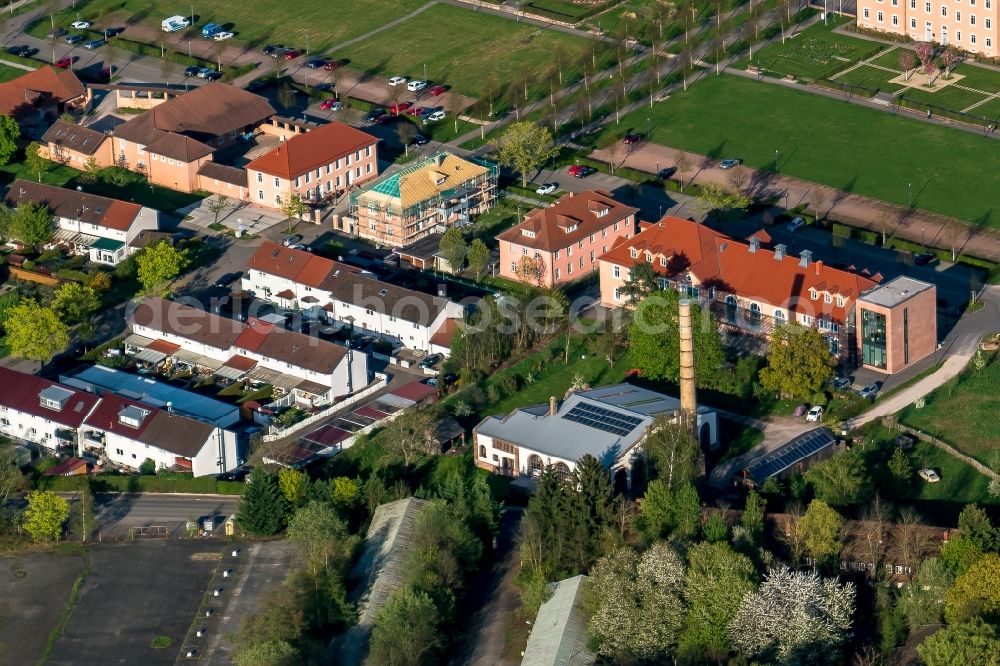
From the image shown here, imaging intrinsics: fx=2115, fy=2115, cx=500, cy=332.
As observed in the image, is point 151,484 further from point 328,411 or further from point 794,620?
point 794,620

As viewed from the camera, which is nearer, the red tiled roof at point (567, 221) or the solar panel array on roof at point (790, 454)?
the solar panel array on roof at point (790, 454)

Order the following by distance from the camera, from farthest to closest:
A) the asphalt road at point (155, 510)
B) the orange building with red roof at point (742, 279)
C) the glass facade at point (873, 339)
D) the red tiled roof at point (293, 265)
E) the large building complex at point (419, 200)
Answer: the large building complex at point (419, 200) < the red tiled roof at point (293, 265) < the orange building with red roof at point (742, 279) < the glass facade at point (873, 339) < the asphalt road at point (155, 510)

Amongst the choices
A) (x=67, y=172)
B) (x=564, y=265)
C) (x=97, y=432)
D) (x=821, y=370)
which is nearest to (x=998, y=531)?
(x=821, y=370)

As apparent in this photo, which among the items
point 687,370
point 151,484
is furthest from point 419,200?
point 687,370

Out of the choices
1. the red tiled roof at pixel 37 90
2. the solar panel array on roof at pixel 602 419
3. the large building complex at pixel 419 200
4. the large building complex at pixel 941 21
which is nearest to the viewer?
the solar panel array on roof at pixel 602 419

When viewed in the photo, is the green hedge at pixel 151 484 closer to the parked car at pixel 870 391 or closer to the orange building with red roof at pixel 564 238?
the orange building with red roof at pixel 564 238

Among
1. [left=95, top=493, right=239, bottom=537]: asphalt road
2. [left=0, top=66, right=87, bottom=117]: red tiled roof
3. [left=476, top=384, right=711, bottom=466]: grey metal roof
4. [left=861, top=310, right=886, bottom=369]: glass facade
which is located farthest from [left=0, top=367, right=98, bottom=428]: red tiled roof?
[left=861, top=310, right=886, bottom=369]: glass facade

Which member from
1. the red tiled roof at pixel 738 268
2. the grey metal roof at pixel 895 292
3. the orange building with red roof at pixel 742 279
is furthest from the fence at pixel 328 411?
the grey metal roof at pixel 895 292
